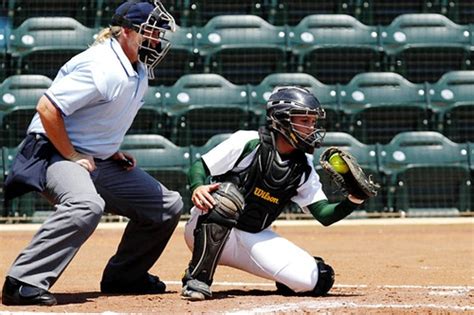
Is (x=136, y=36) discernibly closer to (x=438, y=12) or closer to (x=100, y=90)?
(x=100, y=90)

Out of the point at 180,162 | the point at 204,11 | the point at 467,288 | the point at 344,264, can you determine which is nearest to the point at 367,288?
the point at 467,288

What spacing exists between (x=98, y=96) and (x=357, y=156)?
6.83 m

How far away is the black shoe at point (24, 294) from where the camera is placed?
5.10 meters

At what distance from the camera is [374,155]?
469 inches

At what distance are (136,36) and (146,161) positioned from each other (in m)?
6.10

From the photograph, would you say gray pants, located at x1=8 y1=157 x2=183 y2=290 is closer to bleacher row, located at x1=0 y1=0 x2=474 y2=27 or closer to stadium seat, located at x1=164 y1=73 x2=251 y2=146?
stadium seat, located at x1=164 y1=73 x2=251 y2=146

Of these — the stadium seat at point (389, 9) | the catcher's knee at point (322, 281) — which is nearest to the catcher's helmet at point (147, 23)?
the catcher's knee at point (322, 281)

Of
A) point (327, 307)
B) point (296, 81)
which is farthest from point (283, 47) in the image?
point (327, 307)

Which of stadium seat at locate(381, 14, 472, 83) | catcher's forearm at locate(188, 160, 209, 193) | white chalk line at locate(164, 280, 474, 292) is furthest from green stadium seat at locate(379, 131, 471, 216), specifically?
catcher's forearm at locate(188, 160, 209, 193)

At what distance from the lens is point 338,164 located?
5.57 m

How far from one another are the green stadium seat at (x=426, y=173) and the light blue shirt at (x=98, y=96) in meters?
6.71

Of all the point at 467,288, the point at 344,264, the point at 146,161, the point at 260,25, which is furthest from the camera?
the point at 260,25

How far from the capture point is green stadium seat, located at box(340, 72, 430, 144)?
12258 mm

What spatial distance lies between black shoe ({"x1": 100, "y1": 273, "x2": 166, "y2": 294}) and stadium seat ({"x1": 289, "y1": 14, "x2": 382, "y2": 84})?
272 inches
